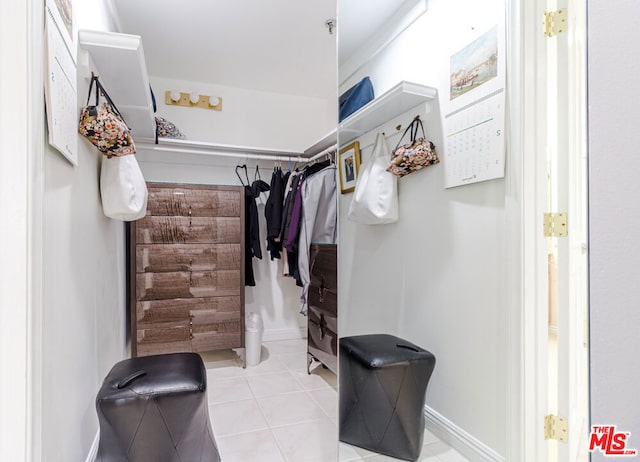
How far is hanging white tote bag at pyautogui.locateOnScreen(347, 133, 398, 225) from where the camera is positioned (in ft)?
3.99

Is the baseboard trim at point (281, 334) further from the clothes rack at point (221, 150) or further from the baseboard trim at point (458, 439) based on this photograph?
the baseboard trim at point (458, 439)

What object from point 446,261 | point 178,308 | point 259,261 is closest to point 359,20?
point 446,261

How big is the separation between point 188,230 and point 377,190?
1.69m

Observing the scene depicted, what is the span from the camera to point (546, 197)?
1145mm

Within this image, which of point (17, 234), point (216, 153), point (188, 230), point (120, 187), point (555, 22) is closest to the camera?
point (17, 234)

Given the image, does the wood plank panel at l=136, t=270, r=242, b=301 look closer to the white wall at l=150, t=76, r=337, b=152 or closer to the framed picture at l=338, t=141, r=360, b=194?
the white wall at l=150, t=76, r=337, b=152

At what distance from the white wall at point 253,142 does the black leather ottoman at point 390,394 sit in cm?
135

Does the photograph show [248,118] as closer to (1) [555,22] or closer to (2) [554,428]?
(1) [555,22]

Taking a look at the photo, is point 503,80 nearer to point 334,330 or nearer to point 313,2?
point 334,330

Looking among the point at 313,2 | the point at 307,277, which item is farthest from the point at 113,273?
the point at 313,2

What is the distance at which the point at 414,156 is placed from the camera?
1170 mm

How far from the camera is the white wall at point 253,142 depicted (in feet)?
8.92

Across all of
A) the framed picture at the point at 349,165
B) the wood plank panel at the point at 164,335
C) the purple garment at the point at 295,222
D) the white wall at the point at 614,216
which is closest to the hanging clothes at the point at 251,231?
the wood plank panel at the point at 164,335

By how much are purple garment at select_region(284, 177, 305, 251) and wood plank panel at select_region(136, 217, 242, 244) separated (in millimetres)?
850
